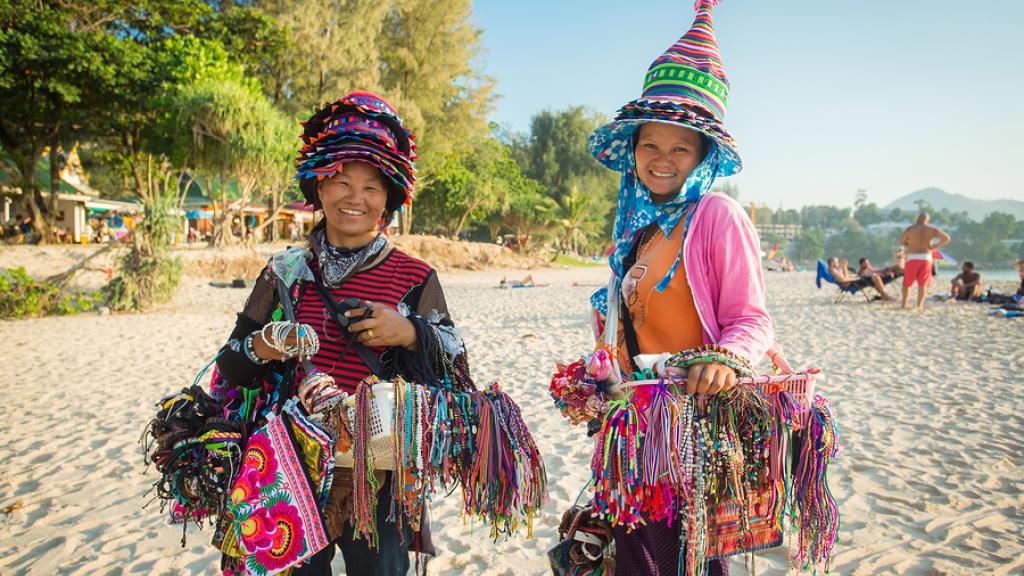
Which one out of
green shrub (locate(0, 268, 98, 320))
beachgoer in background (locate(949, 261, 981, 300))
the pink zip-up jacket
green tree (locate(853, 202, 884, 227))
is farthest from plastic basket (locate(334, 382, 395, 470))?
green tree (locate(853, 202, 884, 227))

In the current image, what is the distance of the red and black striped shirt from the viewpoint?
5.85 feet

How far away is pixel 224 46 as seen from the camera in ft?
67.7

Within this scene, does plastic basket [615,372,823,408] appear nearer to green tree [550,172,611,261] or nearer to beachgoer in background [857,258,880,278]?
beachgoer in background [857,258,880,278]

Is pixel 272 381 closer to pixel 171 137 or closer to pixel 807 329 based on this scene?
pixel 807 329

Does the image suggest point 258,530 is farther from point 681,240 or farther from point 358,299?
point 681,240

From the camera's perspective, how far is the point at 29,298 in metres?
10.5

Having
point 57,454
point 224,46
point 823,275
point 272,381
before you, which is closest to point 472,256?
point 224,46

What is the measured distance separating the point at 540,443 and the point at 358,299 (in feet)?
10.5

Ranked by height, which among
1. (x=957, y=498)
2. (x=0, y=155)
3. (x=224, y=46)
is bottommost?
(x=957, y=498)

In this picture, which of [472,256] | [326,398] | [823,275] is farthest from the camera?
[472,256]

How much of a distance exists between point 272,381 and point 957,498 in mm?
4084

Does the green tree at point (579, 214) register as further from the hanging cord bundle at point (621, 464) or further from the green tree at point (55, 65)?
the hanging cord bundle at point (621, 464)

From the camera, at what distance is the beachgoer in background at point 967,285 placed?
1555 cm

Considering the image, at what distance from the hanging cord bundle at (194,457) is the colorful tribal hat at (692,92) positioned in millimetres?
1509
